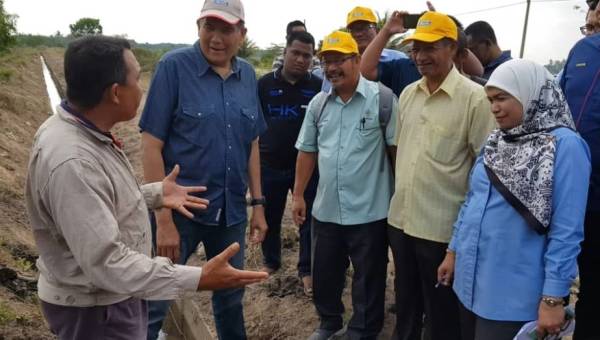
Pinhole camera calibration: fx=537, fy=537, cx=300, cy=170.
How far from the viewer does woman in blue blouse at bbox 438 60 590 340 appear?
2027mm

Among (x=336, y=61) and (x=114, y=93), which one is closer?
(x=114, y=93)

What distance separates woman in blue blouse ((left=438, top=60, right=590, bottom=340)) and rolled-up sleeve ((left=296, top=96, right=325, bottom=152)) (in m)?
1.29

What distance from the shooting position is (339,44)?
3.11 meters

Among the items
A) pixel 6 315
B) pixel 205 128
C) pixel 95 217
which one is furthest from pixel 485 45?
pixel 6 315

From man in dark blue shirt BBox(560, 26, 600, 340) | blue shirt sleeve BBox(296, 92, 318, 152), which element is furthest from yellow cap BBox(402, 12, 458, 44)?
blue shirt sleeve BBox(296, 92, 318, 152)

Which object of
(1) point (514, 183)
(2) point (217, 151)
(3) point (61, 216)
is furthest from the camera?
(2) point (217, 151)

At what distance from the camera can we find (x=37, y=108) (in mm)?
15805

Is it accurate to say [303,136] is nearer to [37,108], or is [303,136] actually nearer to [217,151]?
[217,151]

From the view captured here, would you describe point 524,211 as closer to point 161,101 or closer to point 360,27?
point 161,101

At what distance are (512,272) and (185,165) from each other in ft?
5.34

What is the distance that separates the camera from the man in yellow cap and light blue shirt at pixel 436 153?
2.67 metres

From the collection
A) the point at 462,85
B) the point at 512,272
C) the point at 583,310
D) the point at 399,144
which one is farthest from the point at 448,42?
the point at 583,310

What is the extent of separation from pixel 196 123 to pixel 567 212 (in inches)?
68.0

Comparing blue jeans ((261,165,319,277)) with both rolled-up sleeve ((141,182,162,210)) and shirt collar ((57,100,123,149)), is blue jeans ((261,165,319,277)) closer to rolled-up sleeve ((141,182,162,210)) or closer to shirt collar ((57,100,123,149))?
rolled-up sleeve ((141,182,162,210))
